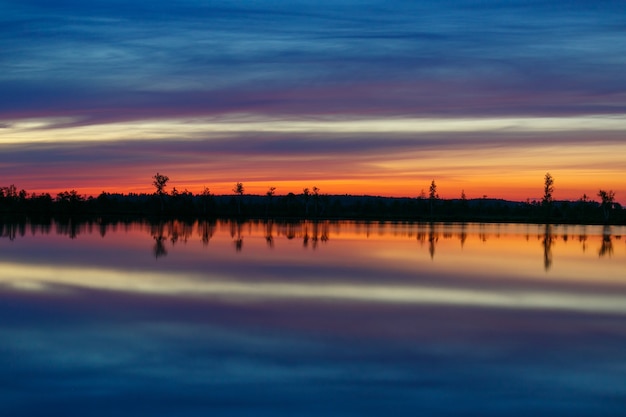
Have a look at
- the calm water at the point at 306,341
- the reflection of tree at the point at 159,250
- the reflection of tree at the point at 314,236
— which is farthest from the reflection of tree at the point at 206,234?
the calm water at the point at 306,341

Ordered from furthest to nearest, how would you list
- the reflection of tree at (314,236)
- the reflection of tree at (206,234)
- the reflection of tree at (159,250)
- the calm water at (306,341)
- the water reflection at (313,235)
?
the reflection of tree at (206,234) → the reflection of tree at (314,236) → the water reflection at (313,235) → the reflection of tree at (159,250) → the calm water at (306,341)

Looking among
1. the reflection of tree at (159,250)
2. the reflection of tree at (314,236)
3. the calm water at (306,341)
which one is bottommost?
the calm water at (306,341)

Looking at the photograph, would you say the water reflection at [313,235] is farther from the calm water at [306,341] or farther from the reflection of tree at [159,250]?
the calm water at [306,341]

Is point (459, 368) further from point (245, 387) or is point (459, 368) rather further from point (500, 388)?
point (245, 387)

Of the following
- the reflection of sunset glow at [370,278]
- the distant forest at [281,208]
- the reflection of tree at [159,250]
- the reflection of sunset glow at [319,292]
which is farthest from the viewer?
the distant forest at [281,208]

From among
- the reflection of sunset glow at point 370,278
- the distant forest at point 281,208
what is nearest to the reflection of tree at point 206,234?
the reflection of sunset glow at point 370,278

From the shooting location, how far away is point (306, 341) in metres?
8.69

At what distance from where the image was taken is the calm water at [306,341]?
6273 millimetres

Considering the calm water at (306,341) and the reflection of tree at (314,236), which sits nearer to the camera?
the calm water at (306,341)

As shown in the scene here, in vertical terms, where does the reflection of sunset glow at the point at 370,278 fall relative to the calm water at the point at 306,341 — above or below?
above

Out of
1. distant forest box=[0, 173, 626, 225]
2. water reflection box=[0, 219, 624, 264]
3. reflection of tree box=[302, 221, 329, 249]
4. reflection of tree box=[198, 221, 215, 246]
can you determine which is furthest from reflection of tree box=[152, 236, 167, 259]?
distant forest box=[0, 173, 626, 225]

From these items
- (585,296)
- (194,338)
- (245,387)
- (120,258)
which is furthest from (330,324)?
(120,258)

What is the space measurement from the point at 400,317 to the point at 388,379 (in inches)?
141

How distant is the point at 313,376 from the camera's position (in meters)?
7.00
